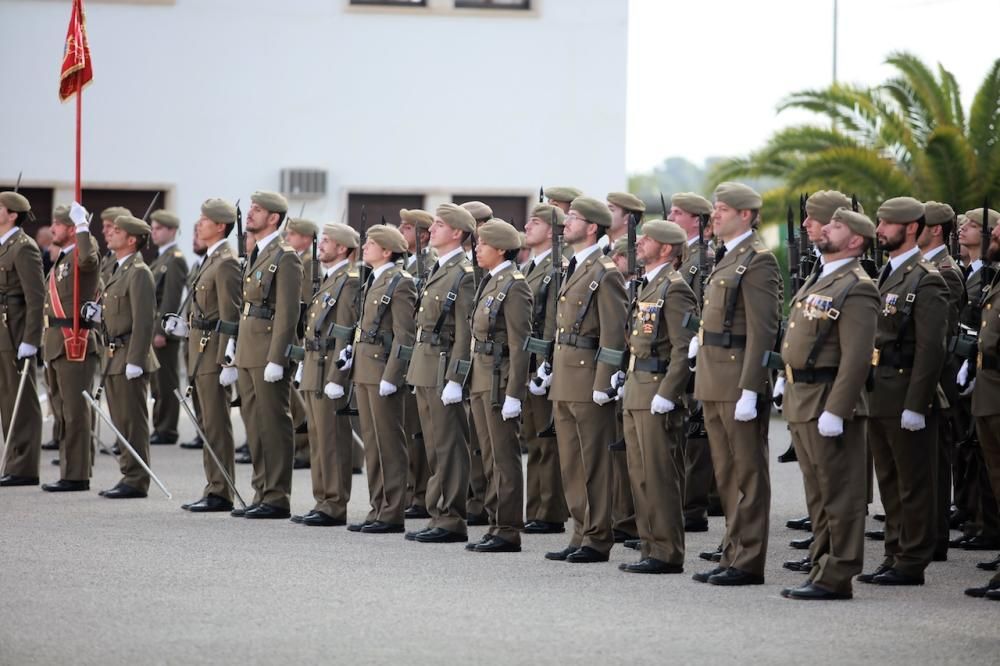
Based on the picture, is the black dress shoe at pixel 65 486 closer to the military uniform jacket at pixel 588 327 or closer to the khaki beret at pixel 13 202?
the khaki beret at pixel 13 202

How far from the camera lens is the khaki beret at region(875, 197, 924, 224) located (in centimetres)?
867

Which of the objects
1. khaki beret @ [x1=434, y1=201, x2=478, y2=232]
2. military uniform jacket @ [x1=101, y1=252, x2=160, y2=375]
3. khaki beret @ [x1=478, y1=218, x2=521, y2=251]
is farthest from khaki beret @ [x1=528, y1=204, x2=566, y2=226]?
military uniform jacket @ [x1=101, y1=252, x2=160, y2=375]

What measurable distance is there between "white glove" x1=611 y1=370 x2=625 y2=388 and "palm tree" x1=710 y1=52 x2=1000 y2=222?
443 inches

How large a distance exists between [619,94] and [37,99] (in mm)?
7663

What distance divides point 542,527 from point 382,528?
100 cm

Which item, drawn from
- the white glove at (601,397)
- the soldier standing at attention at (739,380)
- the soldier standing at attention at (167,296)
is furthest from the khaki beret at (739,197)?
the soldier standing at attention at (167,296)

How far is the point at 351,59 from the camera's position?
865 inches

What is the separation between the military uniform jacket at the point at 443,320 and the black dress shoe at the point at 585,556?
4.79ft

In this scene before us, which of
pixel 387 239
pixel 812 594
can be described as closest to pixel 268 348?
pixel 387 239

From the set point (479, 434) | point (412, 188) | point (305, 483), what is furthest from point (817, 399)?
point (412, 188)

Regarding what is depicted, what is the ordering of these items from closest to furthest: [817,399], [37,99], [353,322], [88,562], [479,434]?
[817,399], [88,562], [479,434], [353,322], [37,99]

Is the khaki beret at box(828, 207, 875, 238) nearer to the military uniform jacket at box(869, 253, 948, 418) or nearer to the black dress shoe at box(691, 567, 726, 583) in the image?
the military uniform jacket at box(869, 253, 948, 418)

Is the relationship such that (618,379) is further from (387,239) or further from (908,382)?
(387,239)

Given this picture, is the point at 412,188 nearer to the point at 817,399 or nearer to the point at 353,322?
the point at 353,322
